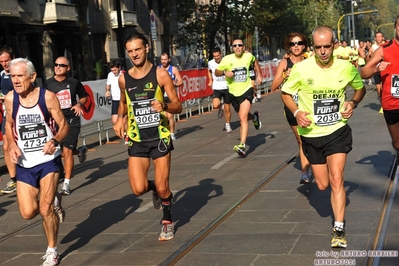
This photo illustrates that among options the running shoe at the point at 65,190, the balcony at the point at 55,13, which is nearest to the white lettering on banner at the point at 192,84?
the balcony at the point at 55,13

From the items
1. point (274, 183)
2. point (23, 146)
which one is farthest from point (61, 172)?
point (274, 183)

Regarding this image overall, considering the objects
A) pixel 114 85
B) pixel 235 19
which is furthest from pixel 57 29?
pixel 114 85

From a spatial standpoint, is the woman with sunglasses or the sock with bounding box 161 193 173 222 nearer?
the sock with bounding box 161 193 173 222

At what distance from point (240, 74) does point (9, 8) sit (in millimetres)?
20102

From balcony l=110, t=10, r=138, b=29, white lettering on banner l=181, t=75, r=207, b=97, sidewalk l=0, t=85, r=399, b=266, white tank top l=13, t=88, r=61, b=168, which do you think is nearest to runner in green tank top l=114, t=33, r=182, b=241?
sidewalk l=0, t=85, r=399, b=266

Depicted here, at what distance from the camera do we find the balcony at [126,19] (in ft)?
137

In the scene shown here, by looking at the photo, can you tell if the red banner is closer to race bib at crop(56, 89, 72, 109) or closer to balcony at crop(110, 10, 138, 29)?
race bib at crop(56, 89, 72, 109)

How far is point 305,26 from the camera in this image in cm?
6012

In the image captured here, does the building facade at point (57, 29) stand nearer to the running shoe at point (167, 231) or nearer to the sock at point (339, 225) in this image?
the running shoe at point (167, 231)

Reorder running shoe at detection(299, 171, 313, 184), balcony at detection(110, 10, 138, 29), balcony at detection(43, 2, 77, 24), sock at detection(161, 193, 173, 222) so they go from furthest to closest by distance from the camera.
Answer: balcony at detection(110, 10, 138, 29), balcony at detection(43, 2, 77, 24), running shoe at detection(299, 171, 313, 184), sock at detection(161, 193, 173, 222)

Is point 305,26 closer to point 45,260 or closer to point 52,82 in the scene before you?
point 52,82

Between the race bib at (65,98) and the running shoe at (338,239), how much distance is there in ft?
17.9

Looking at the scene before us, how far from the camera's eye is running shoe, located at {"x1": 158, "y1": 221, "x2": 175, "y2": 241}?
6871mm

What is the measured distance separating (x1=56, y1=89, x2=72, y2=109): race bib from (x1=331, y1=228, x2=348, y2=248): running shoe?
5471 millimetres
